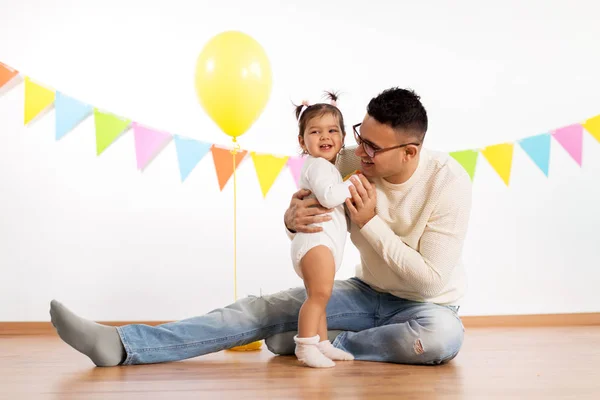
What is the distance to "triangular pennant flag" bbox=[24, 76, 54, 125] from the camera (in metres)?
2.86

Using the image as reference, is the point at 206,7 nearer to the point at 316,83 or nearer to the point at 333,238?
the point at 316,83

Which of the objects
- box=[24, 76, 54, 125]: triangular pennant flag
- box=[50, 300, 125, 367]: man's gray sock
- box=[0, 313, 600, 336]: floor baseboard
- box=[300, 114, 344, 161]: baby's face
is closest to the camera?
box=[50, 300, 125, 367]: man's gray sock

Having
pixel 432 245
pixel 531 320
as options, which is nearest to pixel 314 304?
pixel 432 245

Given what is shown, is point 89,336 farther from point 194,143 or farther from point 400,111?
point 194,143

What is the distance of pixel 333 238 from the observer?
1933 millimetres

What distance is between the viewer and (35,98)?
288 cm

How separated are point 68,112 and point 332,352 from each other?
1634mm

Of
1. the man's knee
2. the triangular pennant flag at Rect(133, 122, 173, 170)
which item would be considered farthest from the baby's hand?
the triangular pennant flag at Rect(133, 122, 173, 170)

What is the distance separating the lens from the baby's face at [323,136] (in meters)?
2.01

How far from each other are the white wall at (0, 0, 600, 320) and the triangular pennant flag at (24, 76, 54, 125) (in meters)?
0.38

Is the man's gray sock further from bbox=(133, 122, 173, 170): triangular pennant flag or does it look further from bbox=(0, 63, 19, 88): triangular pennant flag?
bbox=(0, 63, 19, 88): triangular pennant flag

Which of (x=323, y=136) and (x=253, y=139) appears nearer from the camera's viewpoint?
(x=323, y=136)

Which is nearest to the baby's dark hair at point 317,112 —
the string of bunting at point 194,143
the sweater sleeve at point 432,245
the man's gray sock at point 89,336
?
the sweater sleeve at point 432,245

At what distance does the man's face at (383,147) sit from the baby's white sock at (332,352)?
50 centimetres
